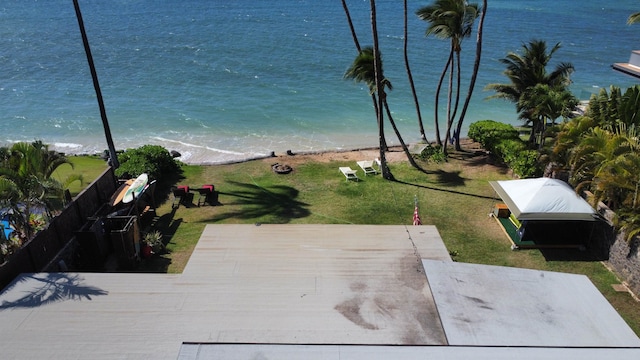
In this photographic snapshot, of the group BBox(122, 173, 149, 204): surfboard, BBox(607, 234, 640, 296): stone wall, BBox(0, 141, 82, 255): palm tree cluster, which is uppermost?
BBox(0, 141, 82, 255): palm tree cluster

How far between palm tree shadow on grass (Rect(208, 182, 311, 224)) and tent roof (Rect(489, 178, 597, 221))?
8118 mm

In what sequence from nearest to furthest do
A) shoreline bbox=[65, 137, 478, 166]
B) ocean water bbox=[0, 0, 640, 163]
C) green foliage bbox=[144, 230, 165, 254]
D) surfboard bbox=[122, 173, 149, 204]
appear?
green foliage bbox=[144, 230, 165, 254], surfboard bbox=[122, 173, 149, 204], shoreline bbox=[65, 137, 478, 166], ocean water bbox=[0, 0, 640, 163]

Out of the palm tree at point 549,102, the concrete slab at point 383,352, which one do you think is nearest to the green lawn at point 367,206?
the palm tree at point 549,102

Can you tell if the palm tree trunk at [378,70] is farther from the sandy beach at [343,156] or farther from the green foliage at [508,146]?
the green foliage at [508,146]

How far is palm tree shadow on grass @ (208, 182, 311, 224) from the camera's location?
1908 cm

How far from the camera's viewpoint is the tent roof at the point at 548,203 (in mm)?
16250

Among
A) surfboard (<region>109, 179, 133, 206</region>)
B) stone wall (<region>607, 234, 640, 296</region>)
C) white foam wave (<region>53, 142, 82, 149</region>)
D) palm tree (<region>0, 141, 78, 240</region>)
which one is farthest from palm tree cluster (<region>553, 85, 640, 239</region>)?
white foam wave (<region>53, 142, 82, 149</region>)

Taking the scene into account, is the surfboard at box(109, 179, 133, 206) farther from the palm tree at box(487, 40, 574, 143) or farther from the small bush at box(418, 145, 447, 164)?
the palm tree at box(487, 40, 574, 143)

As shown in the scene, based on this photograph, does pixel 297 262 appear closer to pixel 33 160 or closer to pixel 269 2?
pixel 33 160

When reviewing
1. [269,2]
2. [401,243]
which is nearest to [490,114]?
[401,243]

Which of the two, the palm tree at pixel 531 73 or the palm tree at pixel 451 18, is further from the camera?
the palm tree at pixel 531 73

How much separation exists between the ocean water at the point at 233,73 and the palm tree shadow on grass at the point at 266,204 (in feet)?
27.5

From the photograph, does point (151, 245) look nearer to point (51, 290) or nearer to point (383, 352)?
point (51, 290)

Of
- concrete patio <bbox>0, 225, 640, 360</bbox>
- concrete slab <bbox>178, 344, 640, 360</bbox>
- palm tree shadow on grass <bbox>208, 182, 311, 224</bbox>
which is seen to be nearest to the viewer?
concrete slab <bbox>178, 344, 640, 360</bbox>
